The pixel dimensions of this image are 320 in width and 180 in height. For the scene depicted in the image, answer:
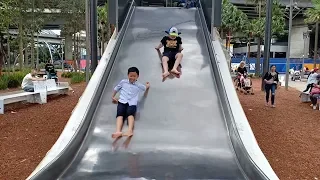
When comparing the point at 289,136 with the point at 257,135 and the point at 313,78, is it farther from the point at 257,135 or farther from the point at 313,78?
the point at 313,78

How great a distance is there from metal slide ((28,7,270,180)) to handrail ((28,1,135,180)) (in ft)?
0.22

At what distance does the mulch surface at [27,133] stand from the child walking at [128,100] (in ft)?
5.15

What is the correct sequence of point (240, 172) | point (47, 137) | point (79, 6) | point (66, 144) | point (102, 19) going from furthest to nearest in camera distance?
point (102, 19) → point (79, 6) → point (47, 137) → point (66, 144) → point (240, 172)

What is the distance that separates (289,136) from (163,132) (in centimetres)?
400

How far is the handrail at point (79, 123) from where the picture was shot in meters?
4.25

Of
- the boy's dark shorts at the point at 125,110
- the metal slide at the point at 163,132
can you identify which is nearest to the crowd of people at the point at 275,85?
the metal slide at the point at 163,132

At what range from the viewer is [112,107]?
6172 millimetres

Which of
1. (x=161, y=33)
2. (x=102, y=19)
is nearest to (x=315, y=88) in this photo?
(x=161, y=33)

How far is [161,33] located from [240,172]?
17.9ft

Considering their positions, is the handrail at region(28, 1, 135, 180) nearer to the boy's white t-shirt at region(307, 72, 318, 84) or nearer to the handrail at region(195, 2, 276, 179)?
the handrail at region(195, 2, 276, 179)

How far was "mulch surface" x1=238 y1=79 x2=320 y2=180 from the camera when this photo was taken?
6160 mm

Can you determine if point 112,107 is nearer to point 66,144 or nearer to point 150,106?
point 150,106

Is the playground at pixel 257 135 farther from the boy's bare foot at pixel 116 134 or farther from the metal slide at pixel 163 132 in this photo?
the boy's bare foot at pixel 116 134

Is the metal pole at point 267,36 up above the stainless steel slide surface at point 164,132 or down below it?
above
